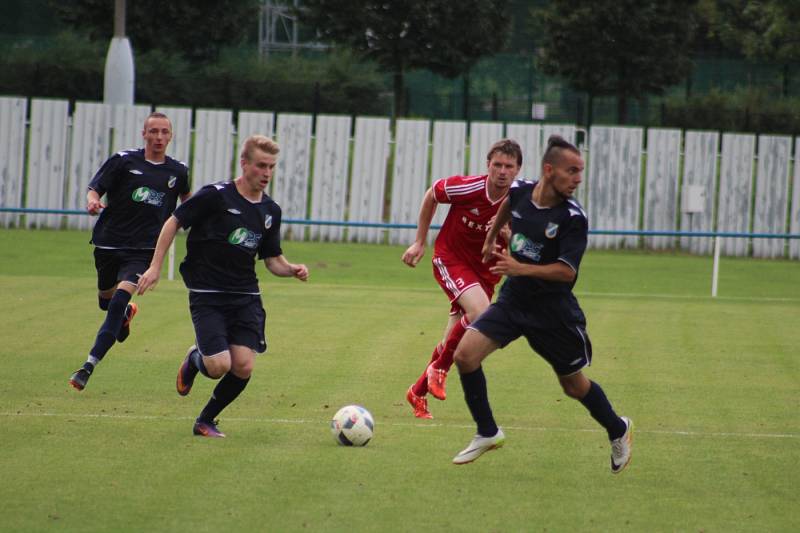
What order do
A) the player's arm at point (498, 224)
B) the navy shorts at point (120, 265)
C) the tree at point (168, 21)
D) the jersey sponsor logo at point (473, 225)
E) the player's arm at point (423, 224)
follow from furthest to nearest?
1. the tree at point (168, 21)
2. the navy shorts at point (120, 265)
3. the jersey sponsor logo at point (473, 225)
4. the player's arm at point (423, 224)
5. the player's arm at point (498, 224)

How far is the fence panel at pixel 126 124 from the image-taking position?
24.7 m

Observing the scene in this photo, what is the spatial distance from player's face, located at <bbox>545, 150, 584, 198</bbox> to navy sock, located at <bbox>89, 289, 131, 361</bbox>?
4.03 m

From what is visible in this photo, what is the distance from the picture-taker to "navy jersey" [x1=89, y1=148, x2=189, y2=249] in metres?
10.3

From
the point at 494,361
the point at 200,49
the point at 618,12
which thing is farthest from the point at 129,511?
the point at 200,49

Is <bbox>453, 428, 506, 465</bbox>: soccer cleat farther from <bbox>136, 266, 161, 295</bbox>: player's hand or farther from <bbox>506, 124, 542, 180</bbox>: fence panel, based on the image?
<bbox>506, 124, 542, 180</bbox>: fence panel

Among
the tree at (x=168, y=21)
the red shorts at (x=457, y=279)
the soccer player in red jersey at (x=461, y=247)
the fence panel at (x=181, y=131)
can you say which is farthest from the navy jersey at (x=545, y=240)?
the tree at (x=168, y=21)

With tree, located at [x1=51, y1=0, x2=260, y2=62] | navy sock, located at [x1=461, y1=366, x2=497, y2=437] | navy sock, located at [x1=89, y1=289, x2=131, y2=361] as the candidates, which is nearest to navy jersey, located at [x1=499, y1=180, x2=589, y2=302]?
navy sock, located at [x1=461, y1=366, x2=497, y2=437]

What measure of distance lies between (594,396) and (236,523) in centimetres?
240

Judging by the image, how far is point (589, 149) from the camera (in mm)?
24703

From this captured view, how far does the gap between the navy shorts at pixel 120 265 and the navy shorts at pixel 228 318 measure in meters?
2.33

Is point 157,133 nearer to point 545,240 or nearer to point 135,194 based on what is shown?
point 135,194

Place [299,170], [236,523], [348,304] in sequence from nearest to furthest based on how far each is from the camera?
1. [236,523]
2. [348,304]
3. [299,170]

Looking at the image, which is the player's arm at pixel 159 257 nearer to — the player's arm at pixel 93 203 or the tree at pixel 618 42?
the player's arm at pixel 93 203

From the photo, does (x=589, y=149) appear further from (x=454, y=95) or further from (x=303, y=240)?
Answer: (x=454, y=95)
